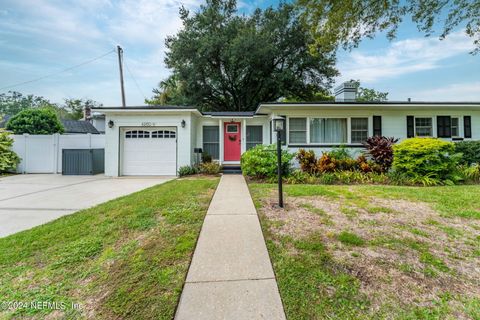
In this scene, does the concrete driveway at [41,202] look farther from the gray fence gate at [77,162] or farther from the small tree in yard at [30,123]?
the small tree in yard at [30,123]

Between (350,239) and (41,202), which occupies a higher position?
(41,202)

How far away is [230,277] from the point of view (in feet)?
7.16

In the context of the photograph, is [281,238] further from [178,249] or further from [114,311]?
[114,311]

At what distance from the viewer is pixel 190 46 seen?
16.5m

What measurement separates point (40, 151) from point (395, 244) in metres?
14.1

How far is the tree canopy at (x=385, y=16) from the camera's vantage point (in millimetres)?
4133

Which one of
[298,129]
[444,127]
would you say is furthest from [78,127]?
[444,127]

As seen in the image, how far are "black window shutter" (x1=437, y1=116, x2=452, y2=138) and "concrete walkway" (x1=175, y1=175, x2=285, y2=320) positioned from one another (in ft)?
34.9

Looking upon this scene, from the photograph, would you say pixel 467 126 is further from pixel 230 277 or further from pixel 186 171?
pixel 230 277

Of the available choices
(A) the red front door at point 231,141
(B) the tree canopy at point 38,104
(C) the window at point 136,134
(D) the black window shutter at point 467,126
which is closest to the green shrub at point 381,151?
(D) the black window shutter at point 467,126

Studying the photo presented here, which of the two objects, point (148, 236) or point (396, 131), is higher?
point (396, 131)

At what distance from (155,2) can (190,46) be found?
9.63 metres

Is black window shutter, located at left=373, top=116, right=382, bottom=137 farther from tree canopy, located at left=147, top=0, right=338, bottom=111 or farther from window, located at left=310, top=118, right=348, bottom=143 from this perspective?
tree canopy, located at left=147, top=0, right=338, bottom=111

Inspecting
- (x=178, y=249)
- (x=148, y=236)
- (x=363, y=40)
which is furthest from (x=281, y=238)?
(x=363, y=40)
